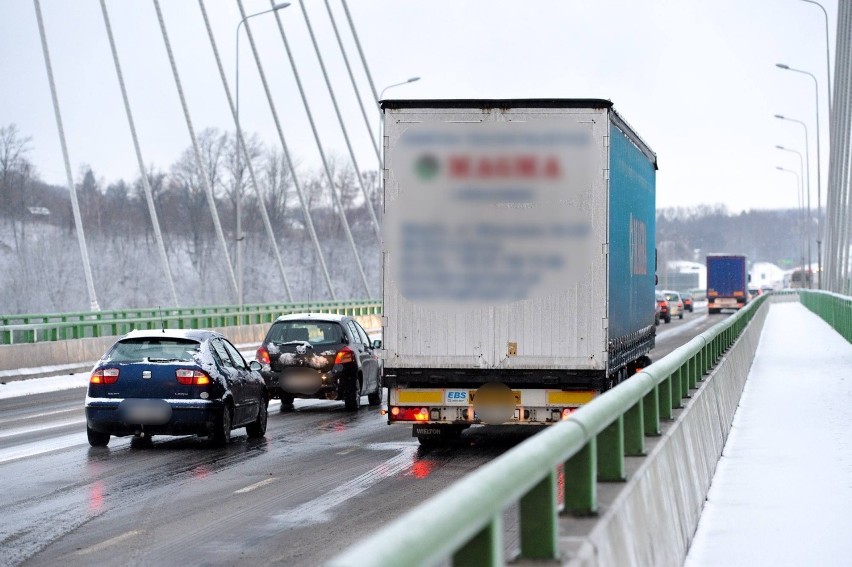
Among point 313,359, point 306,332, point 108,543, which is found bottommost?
point 108,543

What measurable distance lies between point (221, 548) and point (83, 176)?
349 ft

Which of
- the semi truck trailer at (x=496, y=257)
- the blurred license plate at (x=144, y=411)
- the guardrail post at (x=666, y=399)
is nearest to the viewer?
the guardrail post at (x=666, y=399)

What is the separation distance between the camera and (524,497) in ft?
15.9

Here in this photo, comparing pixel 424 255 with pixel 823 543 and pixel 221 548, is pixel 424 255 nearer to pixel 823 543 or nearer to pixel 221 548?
pixel 221 548

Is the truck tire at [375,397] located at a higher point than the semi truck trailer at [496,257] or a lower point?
lower

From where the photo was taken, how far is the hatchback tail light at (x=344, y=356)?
22328 mm

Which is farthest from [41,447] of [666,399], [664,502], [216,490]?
[664,502]

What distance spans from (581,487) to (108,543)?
4908 mm

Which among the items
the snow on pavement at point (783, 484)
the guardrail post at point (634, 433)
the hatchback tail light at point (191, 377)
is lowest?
the snow on pavement at point (783, 484)

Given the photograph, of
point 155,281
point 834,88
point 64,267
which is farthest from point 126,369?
point 155,281

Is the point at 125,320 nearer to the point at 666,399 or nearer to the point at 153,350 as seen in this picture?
the point at 153,350

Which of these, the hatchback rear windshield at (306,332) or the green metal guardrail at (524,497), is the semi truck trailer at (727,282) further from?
the green metal guardrail at (524,497)

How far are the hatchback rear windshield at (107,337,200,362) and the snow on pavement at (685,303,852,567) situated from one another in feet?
20.2

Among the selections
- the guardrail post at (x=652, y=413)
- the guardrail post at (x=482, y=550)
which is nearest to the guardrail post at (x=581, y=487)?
the guardrail post at (x=482, y=550)
